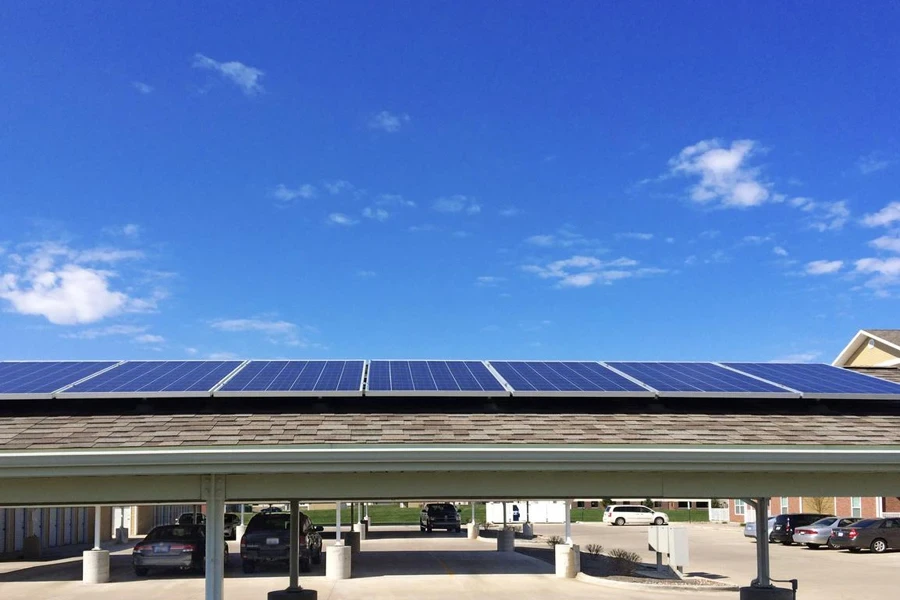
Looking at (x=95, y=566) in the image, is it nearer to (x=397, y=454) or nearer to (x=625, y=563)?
(x=625, y=563)

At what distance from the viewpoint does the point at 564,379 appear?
40.7 ft

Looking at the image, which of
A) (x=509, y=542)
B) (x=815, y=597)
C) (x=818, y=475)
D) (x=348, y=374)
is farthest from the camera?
(x=509, y=542)

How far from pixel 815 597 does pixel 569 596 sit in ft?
18.4

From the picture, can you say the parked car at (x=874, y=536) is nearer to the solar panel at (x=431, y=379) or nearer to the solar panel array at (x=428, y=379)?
the solar panel array at (x=428, y=379)

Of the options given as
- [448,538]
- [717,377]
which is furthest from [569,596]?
[448,538]

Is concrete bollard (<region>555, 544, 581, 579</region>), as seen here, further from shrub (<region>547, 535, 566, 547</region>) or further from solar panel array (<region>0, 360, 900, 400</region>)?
solar panel array (<region>0, 360, 900, 400</region>)

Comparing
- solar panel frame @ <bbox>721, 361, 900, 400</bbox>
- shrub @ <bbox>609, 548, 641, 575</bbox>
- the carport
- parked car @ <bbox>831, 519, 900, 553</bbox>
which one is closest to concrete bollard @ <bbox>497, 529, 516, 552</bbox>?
shrub @ <bbox>609, 548, 641, 575</bbox>

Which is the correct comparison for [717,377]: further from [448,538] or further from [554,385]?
[448,538]

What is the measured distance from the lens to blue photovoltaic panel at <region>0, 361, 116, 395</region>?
10984 mm

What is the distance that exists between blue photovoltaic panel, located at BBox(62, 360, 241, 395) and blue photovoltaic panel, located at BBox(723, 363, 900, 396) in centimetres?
826

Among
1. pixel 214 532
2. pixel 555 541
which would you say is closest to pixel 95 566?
pixel 555 541

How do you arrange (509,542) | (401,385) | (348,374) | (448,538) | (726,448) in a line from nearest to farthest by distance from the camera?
1. (726,448)
2. (401,385)
3. (348,374)
4. (509,542)
5. (448,538)

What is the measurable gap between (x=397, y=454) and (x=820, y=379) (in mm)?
7369

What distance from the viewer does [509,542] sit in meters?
31.5
